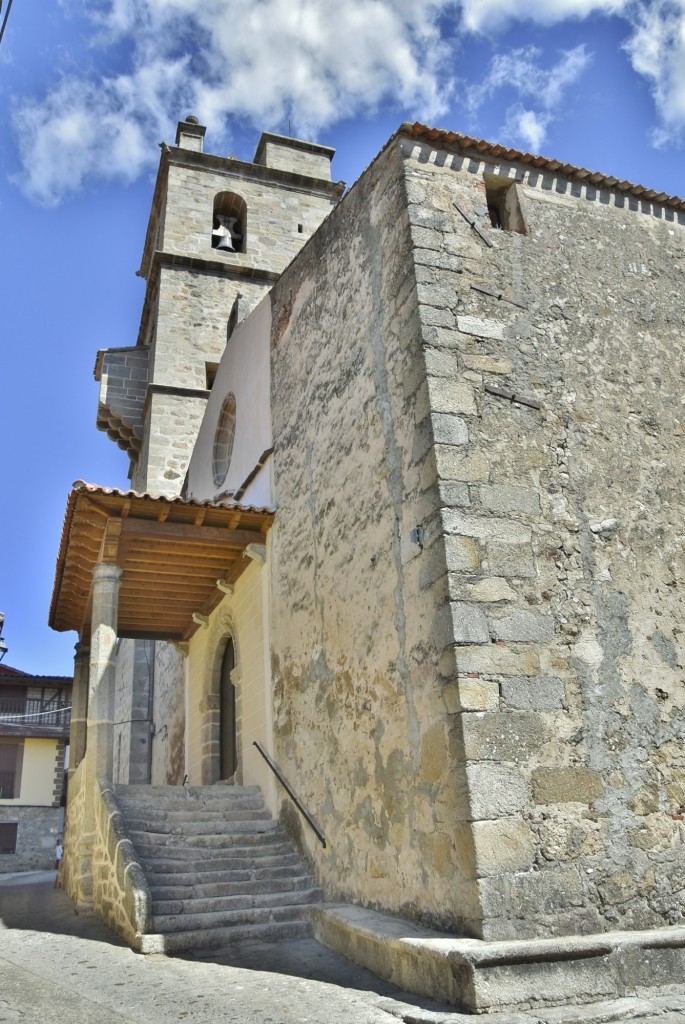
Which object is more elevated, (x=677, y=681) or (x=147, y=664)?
(x=147, y=664)

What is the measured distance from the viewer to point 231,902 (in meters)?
6.07

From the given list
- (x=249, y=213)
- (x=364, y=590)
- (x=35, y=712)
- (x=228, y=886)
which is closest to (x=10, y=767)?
(x=35, y=712)

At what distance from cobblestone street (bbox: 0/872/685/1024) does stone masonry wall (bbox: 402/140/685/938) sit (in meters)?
0.64

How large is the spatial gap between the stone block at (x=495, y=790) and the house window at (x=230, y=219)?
47.1 ft

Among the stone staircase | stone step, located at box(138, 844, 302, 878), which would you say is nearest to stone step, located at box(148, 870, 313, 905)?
the stone staircase

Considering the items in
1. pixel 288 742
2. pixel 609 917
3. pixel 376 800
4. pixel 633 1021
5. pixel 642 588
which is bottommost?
pixel 633 1021

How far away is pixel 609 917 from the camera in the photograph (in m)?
4.62

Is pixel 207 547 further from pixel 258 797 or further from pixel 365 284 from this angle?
pixel 365 284

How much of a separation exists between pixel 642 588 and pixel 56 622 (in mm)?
7488

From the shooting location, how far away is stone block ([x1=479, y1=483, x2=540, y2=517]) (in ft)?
17.7

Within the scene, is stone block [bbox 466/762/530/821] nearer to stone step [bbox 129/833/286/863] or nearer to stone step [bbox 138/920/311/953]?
stone step [bbox 138/920/311/953]

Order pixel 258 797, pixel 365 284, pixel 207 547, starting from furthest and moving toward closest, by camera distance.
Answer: pixel 207 547 → pixel 258 797 → pixel 365 284

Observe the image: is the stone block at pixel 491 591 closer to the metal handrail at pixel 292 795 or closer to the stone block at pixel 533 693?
the stone block at pixel 533 693

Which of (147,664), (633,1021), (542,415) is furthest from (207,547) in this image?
(147,664)
